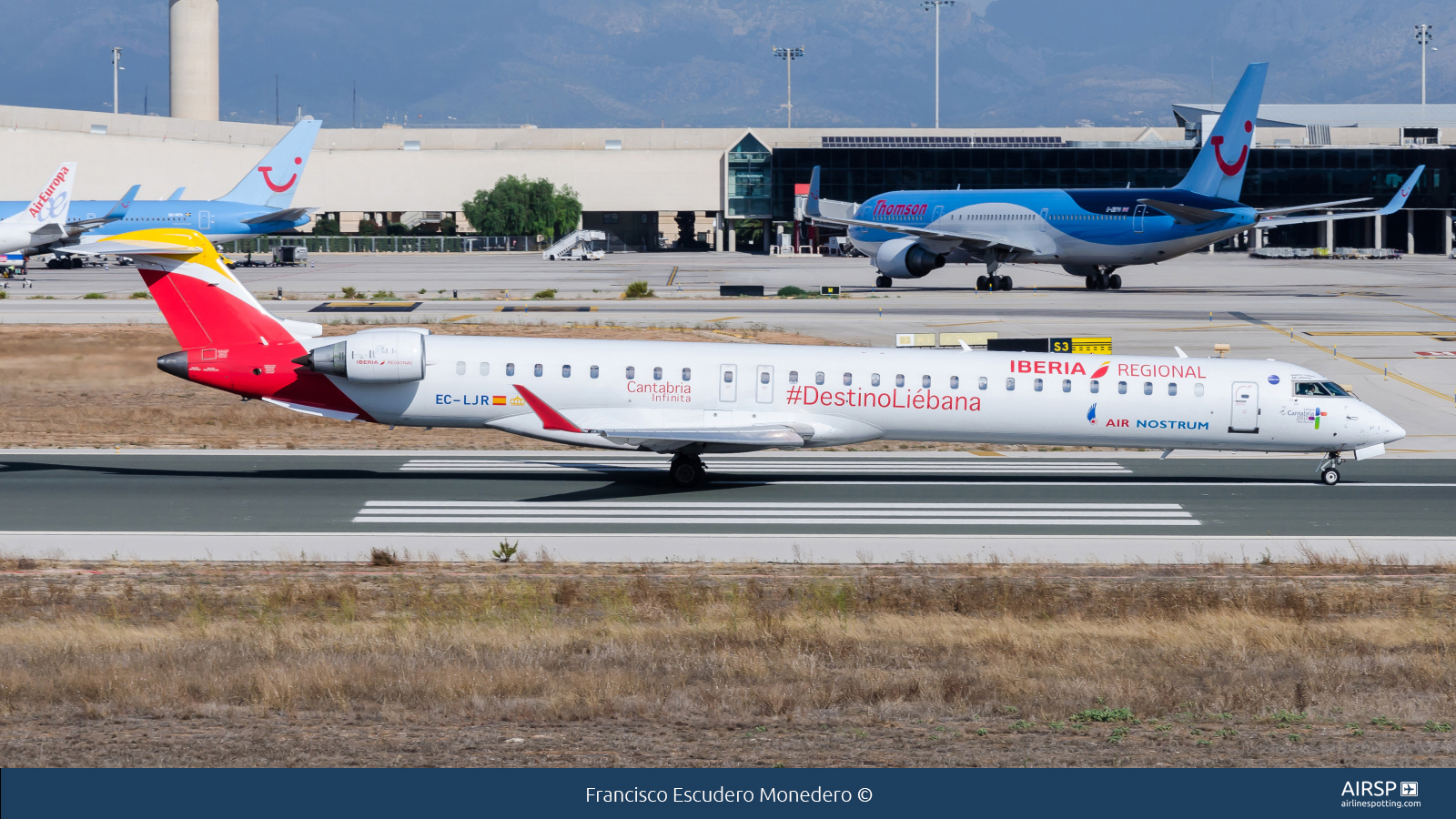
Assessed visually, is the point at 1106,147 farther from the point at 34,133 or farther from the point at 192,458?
the point at 192,458

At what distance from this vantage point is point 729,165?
16438 centimetres

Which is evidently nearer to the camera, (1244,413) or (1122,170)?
(1244,413)

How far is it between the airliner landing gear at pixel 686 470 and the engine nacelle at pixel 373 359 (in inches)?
230

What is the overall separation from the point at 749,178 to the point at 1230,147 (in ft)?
305

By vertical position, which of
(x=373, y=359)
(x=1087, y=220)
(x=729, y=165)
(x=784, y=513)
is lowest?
(x=784, y=513)

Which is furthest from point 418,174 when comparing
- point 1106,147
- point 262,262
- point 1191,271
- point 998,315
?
point 998,315

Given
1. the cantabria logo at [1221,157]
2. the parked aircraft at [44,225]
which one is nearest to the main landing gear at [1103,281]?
the cantabria logo at [1221,157]

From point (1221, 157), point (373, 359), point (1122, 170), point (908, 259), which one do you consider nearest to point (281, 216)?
point (908, 259)

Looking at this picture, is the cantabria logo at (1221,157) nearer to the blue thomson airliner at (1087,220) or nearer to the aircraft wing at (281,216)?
the blue thomson airliner at (1087,220)

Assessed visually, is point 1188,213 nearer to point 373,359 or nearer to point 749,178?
point 373,359

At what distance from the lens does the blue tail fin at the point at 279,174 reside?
106062mm

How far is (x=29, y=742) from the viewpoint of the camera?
39.6 feet

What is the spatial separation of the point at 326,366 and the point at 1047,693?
19.6 meters

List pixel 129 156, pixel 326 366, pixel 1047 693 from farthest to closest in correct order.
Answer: pixel 129 156
pixel 326 366
pixel 1047 693
